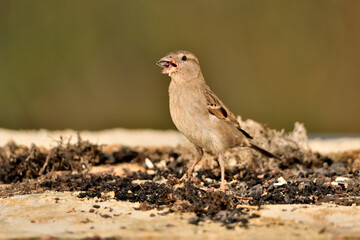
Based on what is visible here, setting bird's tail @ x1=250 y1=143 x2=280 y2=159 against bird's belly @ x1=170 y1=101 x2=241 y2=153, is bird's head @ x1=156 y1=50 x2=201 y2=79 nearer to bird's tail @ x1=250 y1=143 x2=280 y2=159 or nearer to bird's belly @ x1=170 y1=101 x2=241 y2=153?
bird's belly @ x1=170 y1=101 x2=241 y2=153

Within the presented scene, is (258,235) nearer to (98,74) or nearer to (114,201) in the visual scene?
(114,201)

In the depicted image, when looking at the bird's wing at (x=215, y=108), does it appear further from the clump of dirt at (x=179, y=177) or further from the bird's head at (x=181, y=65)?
the clump of dirt at (x=179, y=177)

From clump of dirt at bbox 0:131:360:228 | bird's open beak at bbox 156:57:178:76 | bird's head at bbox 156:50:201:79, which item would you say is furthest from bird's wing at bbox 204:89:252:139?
clump of dirt at bbox 0:131:360:228

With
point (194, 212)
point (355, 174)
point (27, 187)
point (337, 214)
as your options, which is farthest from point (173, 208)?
point (355, 174)

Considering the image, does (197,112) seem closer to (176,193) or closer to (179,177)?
(179,177)

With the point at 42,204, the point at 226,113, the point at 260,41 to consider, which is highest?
the point at 260,41

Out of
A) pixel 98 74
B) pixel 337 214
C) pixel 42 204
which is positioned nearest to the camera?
pixel 337 214

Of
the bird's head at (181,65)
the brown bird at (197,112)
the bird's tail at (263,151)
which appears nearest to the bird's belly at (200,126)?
the brown bird at (197,112)

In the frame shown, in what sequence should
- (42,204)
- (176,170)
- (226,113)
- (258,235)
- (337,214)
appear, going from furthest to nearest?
1. (176,170)
2. (226,113)
3. (42,204)
4. (337,214)
5. (258,235)
